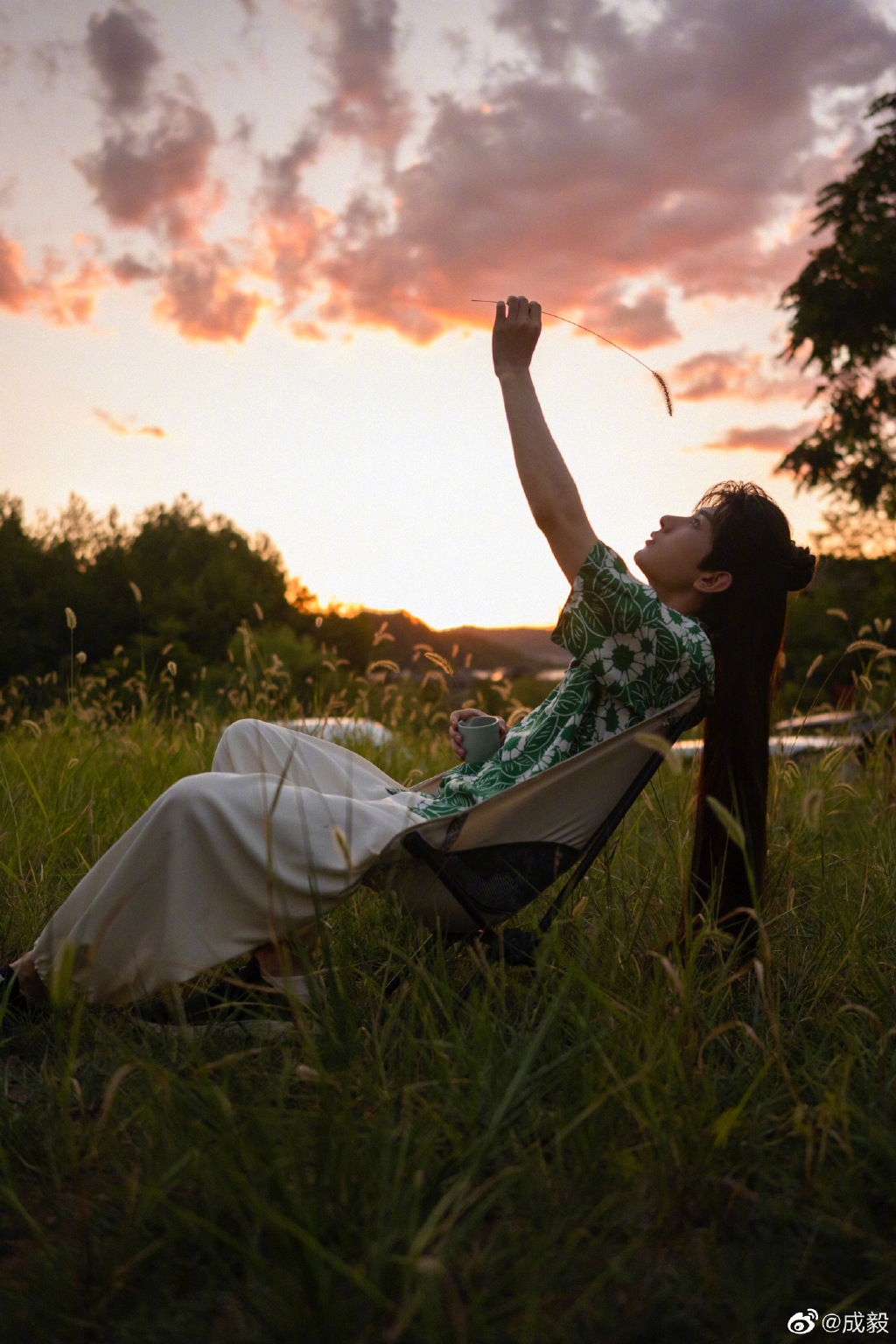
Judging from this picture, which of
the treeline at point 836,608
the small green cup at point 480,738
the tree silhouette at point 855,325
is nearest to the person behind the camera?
the small green cup at point 480,738

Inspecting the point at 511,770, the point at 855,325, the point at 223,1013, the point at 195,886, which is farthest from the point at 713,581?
the point at 855,325

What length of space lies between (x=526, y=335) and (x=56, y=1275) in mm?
1937

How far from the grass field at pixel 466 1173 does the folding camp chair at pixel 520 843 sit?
0.45ft

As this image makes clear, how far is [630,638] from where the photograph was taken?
6.72 ft

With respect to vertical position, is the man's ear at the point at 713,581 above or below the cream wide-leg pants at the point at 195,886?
above

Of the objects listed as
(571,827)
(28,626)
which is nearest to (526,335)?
(571,827)

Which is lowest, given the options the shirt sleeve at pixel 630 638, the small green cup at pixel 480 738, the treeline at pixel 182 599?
the small green cup at pixel 480 738

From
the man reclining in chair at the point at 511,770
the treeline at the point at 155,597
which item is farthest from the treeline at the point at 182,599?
the man reclining in chair at the point at 511,770

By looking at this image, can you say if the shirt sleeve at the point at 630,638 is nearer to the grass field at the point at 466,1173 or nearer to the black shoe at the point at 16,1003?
the grass field at the point at 466,1173

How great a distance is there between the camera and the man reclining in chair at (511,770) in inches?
70.7

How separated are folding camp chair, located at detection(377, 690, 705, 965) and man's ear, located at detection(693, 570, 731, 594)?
0.31 metres

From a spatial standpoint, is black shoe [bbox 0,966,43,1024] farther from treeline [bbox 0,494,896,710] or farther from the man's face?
treeline [bbox 0,494,896,710]

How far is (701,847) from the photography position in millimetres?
2408

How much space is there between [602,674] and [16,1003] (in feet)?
5.03
